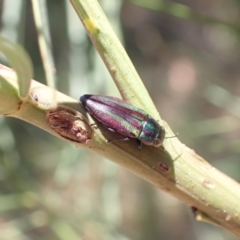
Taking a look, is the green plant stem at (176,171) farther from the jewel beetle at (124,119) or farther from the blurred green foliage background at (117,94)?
the blurred green foliage background at (117,94)

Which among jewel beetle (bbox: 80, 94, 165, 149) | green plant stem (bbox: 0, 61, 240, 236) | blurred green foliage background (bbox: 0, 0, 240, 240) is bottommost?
green plant stem (bbox: 0, 61, 240, 236)

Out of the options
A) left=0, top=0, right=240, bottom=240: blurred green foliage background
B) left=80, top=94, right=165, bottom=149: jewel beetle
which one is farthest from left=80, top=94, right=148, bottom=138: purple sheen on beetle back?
left=0, top=0, right=240, bottom=240: blurred green foliage background

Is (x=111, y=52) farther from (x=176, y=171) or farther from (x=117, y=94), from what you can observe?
(x=117, y=94)

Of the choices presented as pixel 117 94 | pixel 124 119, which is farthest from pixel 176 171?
pixel 117 94

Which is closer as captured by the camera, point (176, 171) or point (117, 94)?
point (176, 171)

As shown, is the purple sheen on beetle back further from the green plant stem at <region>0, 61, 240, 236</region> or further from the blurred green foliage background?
the blurred green foliage background

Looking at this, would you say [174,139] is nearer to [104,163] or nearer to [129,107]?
[129,107]
